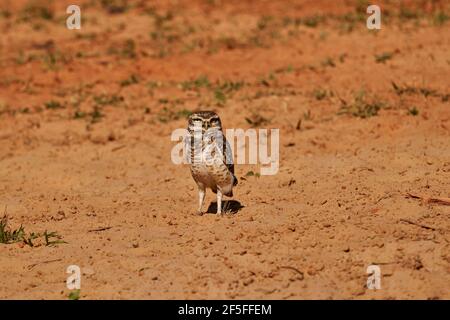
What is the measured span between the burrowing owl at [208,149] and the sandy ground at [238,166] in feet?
1.34

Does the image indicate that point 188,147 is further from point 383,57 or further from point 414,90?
point 383,57

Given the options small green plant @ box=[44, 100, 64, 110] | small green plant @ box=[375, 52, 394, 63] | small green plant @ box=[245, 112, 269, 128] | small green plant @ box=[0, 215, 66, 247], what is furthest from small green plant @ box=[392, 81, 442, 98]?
small green plant @ box=[0, 215, 66, 247]

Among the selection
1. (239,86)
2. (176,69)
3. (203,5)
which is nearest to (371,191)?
(239,86)

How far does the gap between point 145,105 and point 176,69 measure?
4.51ft

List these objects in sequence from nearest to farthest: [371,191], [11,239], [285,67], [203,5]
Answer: [11,239], [371,191], [285,67], [203,5]

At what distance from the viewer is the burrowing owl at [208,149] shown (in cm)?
553

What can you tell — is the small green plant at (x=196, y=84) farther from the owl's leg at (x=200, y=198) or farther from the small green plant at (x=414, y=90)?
the owl's leg at (x=200, y=198)

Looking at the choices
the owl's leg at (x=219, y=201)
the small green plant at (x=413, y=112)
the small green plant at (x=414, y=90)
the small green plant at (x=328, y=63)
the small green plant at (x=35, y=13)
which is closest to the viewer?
the owl's leg at (x=219, y=201)

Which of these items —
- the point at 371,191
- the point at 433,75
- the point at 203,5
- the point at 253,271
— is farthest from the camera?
the point at 203,5

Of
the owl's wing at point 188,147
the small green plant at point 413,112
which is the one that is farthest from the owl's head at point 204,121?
the small green plant at point 413,112

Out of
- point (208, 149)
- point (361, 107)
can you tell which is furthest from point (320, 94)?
point (208, 149)

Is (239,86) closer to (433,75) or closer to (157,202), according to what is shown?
(433,75)

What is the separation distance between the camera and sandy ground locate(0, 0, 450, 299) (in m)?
4.91

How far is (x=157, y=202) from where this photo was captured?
257 inches
